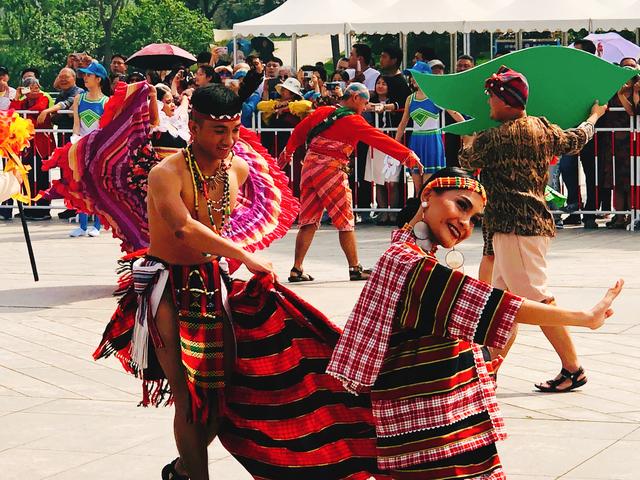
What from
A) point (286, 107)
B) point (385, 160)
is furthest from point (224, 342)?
point (286, 107)

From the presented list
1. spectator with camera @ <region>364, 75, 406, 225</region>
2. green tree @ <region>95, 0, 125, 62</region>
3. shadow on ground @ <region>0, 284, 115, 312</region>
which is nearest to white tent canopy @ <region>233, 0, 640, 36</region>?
spectator with camera @ <region>364, 75, 406, 225</region>

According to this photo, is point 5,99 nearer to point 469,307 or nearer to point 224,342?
point 224,342

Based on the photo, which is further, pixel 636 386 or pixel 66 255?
pixel 66 255

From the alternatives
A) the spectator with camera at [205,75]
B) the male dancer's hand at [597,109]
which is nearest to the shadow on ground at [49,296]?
the spectator with camera at [205,75]

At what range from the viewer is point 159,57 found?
1845 centimetres

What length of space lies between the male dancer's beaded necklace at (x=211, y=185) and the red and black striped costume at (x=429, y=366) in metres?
0.95

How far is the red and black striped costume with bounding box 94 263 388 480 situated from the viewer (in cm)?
511

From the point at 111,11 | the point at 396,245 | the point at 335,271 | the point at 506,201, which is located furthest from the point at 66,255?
the point at 111,11

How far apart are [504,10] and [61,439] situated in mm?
17874

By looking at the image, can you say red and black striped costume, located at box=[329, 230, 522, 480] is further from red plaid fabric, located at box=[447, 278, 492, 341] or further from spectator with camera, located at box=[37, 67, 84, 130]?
spectator with camera, located at box=[37, 67, 84, 130]

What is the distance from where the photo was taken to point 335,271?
484 inches

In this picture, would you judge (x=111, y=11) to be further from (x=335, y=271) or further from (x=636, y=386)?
(x=636, y=386)

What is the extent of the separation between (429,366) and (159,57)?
14.3 m

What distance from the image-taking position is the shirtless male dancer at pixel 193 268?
17.3ft
